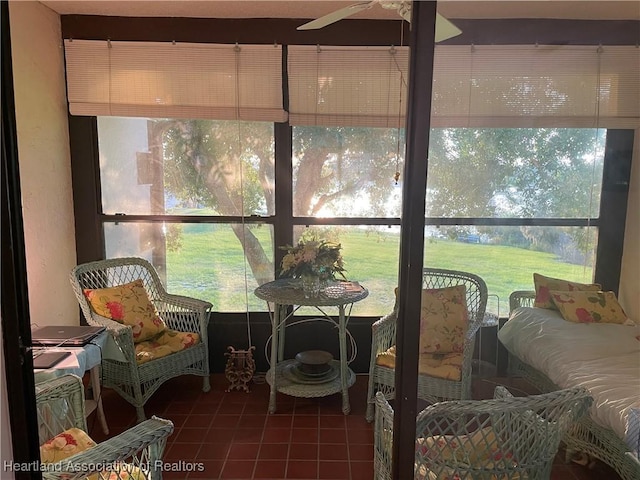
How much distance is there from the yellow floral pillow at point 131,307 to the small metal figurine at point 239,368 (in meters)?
0.50

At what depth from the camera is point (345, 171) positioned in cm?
310

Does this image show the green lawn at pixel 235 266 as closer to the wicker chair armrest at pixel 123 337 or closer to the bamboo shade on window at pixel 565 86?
the wicker chair armrest at pixel 123 337

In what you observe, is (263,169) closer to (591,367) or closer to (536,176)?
(536,176)

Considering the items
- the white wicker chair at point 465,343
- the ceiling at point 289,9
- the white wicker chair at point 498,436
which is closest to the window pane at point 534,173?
the white wicker chair at point 465,343

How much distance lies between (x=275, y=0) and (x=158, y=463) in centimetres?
242

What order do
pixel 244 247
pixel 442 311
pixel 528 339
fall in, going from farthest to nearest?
pixel 244 247 < pixel 528 339 < pixel 442 311

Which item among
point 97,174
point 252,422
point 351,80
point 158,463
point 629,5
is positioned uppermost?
point 629,5

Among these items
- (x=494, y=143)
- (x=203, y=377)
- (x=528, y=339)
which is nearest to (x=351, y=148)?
(x=494, y=143)

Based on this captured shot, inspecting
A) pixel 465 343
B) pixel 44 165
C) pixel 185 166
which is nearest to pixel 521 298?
pixel 465 343

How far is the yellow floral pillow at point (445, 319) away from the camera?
3.85ft

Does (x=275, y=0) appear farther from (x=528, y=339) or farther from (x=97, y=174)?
(x=528, y=339)

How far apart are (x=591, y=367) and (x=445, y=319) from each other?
923 mm

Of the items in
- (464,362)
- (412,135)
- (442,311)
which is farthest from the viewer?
(464,362)

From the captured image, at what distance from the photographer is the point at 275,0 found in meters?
2.64
